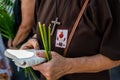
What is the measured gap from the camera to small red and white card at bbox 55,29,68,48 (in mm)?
1380

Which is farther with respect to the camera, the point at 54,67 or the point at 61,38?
the point at 61,38

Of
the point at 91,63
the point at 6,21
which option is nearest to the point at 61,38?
the point at 91,63

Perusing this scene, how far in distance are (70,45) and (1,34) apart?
0.89 m

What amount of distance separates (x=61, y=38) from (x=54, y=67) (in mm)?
178

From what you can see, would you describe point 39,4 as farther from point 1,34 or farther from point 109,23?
point 1,34

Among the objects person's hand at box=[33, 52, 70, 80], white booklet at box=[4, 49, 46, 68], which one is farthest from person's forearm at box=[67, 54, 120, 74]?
white booklet at box=[4, 49, 46, 68]

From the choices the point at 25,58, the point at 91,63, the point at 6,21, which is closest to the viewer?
the point at 25,58

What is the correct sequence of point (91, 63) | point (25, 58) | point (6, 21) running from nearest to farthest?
point (25, 58) < point (91, 63) < point (6, 21)

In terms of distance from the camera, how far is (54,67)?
127 cm

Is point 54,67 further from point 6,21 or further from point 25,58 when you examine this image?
point 6,21

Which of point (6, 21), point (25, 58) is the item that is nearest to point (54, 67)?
point (25, 58)

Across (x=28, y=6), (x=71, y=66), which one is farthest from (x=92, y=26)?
(x=28, y=6)

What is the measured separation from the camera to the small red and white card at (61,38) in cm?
138

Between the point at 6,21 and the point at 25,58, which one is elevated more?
the point at 25,58
